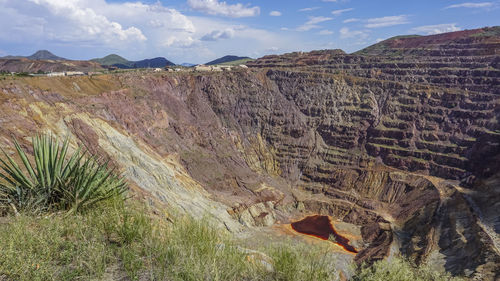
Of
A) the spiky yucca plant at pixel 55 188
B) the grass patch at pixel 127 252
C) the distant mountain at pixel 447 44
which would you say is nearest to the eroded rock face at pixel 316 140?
the distant mountain at pixel 447 44

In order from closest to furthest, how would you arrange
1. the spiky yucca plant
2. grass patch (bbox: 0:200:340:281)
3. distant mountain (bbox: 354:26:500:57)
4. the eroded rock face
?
grass patch (bbox: 0:200:340:281) < the spiky yucca plant < the eroded rock face < distant mountain (bbox: 354:26:500:57)

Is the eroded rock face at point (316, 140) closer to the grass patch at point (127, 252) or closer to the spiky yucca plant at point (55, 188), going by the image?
the spiky yucca plant at point (55, 188)

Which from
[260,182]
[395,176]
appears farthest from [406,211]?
[260,182]

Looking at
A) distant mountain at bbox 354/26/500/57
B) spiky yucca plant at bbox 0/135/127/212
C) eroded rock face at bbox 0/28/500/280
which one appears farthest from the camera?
distant mountain at bbox 354/26/500/57

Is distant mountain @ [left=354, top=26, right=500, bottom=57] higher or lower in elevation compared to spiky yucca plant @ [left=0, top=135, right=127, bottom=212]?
higher

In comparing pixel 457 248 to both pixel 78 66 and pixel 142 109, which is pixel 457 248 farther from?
pixel 78 66

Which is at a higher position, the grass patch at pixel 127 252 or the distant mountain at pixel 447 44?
the distant mountain at pixel 447 44

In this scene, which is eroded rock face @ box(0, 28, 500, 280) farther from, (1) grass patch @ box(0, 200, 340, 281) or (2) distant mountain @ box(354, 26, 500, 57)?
(1) grass patch @ box(0, 200, 340, 281)

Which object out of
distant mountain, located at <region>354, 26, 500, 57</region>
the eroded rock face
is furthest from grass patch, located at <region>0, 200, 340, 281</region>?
distant mountain, located at <region>354, 26, 500, 57</region>
